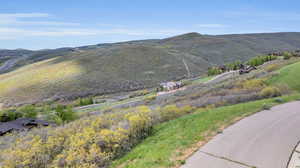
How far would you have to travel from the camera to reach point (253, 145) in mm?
6059

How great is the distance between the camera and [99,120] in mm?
9328

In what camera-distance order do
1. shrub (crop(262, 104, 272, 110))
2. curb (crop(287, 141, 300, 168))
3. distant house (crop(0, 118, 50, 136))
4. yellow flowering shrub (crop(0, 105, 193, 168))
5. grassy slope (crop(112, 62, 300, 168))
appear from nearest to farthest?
curb (crop(287, 141, 300, 168)) → yellow flowering shrub (crop(0, 105, 193, 168)) → grassy slope (crop(112, 62, 300, 168)) → shrub (crop(262, 104, 272, 110)) → distant house (crop(0, 118, 50, 136))

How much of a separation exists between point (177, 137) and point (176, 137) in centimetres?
4

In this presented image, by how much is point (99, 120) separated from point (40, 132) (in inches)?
94.5

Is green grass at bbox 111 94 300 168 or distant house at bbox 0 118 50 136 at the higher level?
green grass at bbox 111 94 300 168

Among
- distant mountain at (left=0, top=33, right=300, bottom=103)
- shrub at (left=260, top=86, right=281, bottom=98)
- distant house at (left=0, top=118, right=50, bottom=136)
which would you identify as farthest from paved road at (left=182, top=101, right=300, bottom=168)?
distant mountain at (left=0, top=33, right=300, bottom=103)

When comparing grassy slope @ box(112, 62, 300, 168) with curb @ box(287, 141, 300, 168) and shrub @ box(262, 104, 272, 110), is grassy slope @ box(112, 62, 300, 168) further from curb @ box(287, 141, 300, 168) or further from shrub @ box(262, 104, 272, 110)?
curb @ box(287, 141, 300, 168)

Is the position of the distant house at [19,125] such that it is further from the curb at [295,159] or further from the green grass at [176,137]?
the curb at [295,159]

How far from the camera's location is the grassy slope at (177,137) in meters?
5.98

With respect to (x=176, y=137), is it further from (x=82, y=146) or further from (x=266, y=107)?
(x=266, y=107)

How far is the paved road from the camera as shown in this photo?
5254 mm

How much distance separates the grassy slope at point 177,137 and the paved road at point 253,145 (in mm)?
437

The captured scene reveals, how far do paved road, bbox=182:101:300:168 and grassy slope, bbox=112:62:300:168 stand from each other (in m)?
0.44

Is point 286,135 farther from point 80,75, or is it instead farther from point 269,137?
point 80,75
